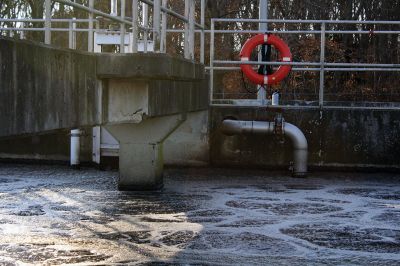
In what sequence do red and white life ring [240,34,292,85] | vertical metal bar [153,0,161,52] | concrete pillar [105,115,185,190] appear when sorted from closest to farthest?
vertical metal bar [153,0,161,52]
concrete pillar [105,115,185,190]
red and white life ring [240,34,292,85]

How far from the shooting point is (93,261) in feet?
21.1

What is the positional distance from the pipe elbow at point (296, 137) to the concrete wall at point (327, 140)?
493mm

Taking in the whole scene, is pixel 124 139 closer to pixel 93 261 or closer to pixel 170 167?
pixel 170 167

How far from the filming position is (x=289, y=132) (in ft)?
41.0

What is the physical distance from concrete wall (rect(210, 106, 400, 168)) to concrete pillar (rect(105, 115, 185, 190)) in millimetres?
2582

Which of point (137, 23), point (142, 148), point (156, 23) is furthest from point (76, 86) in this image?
point (142, 148)

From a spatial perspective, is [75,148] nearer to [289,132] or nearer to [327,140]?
[289,132]

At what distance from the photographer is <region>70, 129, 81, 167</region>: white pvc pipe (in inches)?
521

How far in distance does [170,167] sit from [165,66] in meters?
5.13

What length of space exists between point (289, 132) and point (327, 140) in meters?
0.79

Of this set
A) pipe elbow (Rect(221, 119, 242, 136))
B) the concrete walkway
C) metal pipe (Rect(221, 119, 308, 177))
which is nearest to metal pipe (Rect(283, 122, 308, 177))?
metal pipe (Rect(221, 119, 308, 177))

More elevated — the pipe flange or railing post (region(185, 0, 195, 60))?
railing post (region(185, 0, 195, 60))

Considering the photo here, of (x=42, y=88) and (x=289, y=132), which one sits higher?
(x=42, y=88)

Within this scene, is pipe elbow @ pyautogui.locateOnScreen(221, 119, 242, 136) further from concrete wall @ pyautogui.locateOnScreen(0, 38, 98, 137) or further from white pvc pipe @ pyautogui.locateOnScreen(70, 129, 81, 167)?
concrete wall @ pyautogui.locateOnScreen(0, 38, 98, 137)
